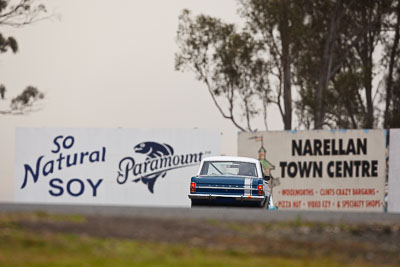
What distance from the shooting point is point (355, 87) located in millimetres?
48719

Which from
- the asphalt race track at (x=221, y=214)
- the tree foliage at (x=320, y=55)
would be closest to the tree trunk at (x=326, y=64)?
the tree foliage at (x=320, y=55)

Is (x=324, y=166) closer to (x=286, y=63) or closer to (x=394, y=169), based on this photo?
(x=394, y=169)

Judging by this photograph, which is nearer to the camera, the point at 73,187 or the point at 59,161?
the point at 73,187

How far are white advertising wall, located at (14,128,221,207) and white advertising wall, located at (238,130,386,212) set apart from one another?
266cm

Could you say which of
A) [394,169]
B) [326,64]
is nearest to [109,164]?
[394,169]

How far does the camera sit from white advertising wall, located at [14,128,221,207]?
1377 inches

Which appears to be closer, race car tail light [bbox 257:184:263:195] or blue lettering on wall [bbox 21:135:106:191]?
race car tail light [bbox 257:184:263:195]

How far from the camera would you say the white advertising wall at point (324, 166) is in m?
34.3

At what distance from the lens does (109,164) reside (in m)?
35.6

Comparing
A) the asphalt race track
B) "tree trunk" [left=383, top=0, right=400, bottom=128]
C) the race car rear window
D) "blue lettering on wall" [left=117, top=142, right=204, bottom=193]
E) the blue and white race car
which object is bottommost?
the asphalt race track

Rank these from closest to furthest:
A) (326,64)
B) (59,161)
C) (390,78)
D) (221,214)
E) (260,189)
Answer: (221,214), (260,189), (59,161), (326,64), (390,78)

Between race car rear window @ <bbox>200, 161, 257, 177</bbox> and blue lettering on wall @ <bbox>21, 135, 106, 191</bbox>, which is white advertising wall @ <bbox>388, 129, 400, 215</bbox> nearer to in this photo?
blue lettering on wall @ <bbox>21, 135, 106, 191</bbox>

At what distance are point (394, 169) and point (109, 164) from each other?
11.3 m

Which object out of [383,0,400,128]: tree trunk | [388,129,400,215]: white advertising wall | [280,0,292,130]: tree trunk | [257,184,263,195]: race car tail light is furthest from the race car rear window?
[383,0,400,128]: tree trunk
